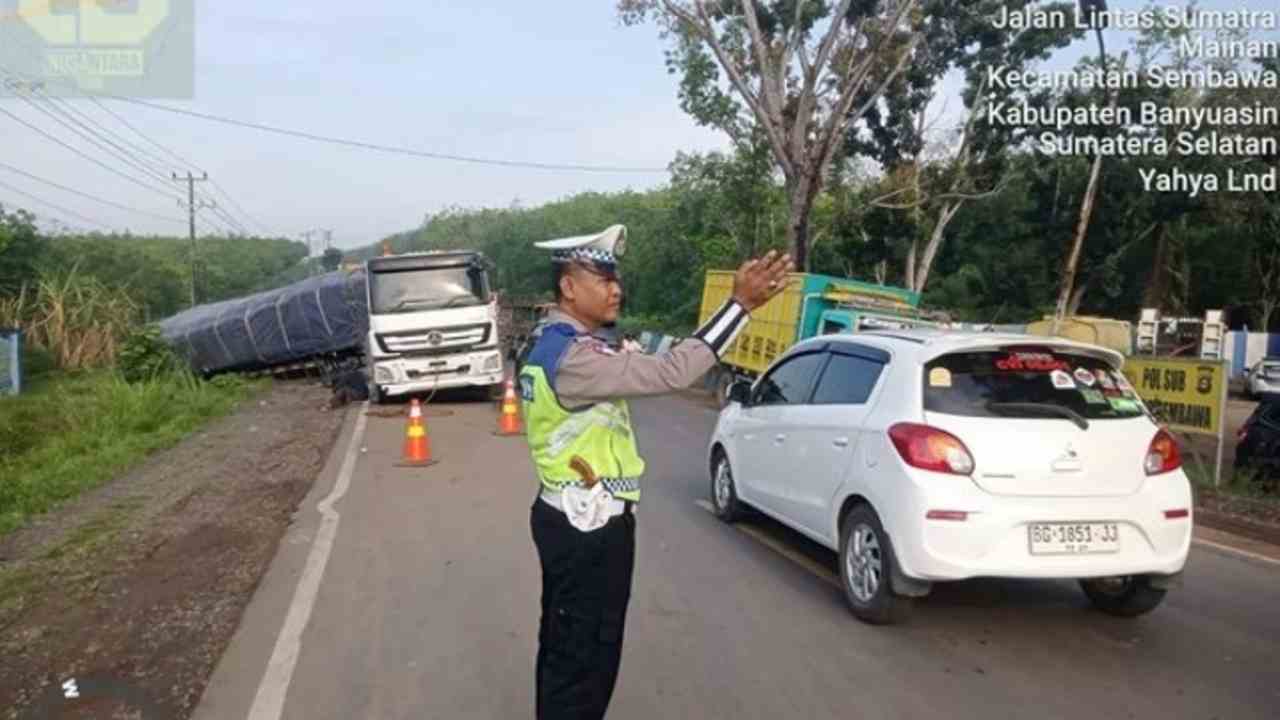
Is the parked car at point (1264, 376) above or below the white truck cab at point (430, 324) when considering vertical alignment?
below

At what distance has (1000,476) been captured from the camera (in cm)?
512

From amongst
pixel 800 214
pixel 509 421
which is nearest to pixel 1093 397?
pixel 509 421

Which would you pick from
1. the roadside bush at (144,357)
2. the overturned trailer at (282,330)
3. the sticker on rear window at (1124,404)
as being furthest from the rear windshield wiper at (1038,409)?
the roadside bush at (144,357)

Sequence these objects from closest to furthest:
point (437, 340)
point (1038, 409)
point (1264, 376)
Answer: point (1038, 409) < point (437, 340) < point (1264, 376)

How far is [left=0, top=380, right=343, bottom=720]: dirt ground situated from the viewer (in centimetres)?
472

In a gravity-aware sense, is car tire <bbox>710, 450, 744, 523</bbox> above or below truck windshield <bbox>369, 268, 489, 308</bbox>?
below

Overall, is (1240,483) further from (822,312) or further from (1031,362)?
(822,312)

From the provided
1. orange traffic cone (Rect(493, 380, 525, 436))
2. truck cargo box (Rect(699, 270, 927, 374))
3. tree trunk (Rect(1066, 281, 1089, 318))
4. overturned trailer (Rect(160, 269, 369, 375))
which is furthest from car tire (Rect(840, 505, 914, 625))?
tree trunk (Rect(1066, 281, 1089, 318))

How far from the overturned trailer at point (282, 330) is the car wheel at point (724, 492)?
1529 cm

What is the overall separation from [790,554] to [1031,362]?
2321 mm

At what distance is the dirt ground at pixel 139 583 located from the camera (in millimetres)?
4719

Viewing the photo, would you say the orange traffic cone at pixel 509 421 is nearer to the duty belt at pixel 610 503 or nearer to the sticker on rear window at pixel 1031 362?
the sticker on rear window at pixel 1031 362

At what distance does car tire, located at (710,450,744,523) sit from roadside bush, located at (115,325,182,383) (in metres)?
17.0

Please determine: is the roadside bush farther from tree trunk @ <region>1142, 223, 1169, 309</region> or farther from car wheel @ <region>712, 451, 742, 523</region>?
tree trunk @ <region>1142, 223, 1169, 309</region>
